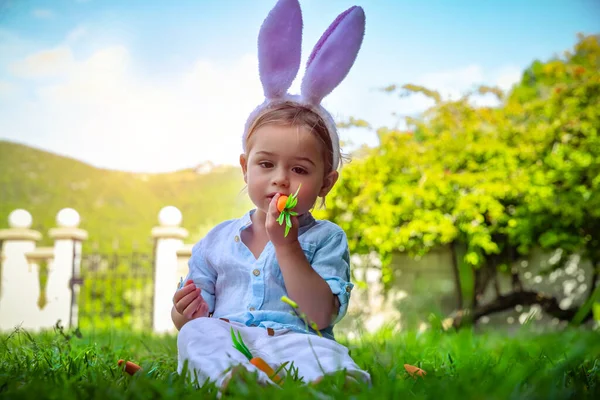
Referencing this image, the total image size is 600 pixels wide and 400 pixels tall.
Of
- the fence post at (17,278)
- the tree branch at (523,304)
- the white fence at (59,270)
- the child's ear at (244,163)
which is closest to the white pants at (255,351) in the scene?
the child's ear at (244,163)

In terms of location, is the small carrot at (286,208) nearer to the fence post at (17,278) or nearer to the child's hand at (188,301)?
the child's hand at (188,301)

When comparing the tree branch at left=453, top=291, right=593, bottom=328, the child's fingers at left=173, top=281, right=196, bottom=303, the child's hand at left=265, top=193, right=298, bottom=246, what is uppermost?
the child's hand at left=265, top=193, right=298, bottom=246

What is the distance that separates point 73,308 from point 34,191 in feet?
22.1

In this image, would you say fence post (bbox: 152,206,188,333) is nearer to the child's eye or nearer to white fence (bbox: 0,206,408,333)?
white fence (bbox: 0,206,408,333)

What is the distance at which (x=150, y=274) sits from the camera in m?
7.58

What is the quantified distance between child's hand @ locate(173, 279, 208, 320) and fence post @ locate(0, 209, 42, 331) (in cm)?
672

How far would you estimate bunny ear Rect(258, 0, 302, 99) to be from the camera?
152 cm

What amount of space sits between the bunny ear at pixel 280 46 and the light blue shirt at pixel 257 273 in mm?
417

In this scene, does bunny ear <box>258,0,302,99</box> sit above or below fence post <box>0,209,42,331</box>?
above

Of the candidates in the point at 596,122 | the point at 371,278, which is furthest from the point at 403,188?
the point at 596,122

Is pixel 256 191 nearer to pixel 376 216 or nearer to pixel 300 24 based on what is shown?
pixel 300 24

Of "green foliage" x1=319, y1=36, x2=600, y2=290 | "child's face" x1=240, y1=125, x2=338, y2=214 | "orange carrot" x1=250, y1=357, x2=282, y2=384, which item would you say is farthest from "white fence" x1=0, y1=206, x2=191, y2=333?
"orange carrot" x1=250, y1=357, x2=282, y2=384

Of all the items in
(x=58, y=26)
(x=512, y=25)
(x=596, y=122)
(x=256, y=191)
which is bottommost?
(x=256, y=191)

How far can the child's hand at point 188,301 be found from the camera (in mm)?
1388
